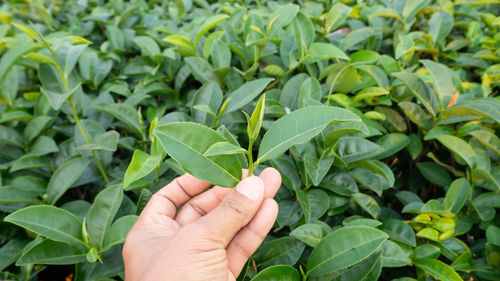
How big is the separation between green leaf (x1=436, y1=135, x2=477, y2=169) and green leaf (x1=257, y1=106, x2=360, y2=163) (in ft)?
2.07

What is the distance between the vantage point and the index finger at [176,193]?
112 cm

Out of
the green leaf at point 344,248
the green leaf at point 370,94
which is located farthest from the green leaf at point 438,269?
the green leaf at point 370,94

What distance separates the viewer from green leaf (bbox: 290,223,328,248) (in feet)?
3.30

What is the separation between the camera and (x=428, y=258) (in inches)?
45.0

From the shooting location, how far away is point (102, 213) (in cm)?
117

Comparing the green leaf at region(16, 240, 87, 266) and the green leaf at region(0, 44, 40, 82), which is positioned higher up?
the green leaf at region(0, 44, 40, 82)

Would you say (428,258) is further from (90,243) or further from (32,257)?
(32,257)

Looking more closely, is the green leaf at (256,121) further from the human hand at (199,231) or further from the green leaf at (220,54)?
the green leaf at (220,54)

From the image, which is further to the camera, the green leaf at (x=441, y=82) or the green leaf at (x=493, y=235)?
the green leaf at (x=441, y=82)

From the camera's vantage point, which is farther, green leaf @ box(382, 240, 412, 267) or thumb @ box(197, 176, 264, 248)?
green leaf @ box(382, 240, 412, 267)

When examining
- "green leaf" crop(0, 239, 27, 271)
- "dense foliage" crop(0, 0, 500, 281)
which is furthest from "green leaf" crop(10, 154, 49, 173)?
"green leaf" crop(0, 239, 27, 271)

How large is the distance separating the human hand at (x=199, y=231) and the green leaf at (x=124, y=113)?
44 cm

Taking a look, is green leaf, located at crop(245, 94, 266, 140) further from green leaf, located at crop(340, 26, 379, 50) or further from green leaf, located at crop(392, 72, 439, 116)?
green leaf, located at crop(340, 26, 379, 50)

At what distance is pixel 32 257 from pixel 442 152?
67.7 inches
